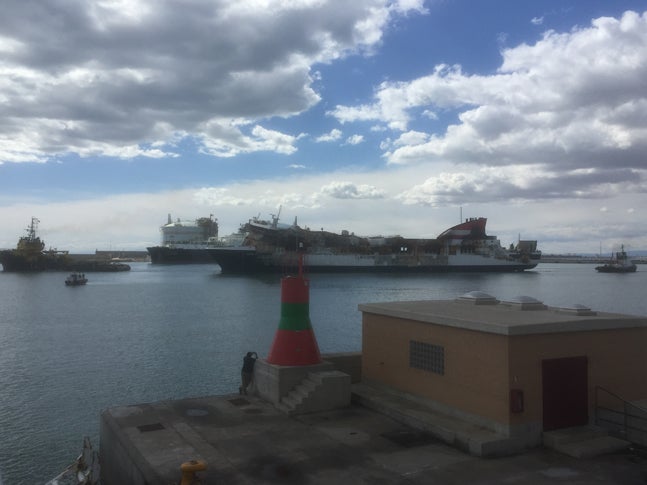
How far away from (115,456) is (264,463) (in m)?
3.11

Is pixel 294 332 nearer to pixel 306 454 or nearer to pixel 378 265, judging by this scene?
pixel 306 454

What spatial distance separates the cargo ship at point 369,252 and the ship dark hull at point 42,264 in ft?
127

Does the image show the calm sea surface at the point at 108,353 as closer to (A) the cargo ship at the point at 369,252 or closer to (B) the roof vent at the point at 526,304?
(B) the roof vent at the point at 526,304

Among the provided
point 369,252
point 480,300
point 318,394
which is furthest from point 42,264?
point 480,300

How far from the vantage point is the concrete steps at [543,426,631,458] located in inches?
297

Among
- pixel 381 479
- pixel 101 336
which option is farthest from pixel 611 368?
pixel 101 336

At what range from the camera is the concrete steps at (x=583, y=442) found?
7547 millimetres

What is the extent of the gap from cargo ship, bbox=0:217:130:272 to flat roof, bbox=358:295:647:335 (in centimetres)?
12986

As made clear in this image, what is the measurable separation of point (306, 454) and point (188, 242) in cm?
16221

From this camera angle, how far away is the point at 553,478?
6777 mm

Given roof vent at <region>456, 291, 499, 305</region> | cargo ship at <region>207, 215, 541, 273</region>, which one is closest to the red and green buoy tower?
roof vent at <region>456, 291, 499, 305</region>

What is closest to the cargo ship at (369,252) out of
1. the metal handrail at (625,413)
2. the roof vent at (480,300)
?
the roof vent at (480,300)

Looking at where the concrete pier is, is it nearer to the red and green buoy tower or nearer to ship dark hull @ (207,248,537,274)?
the red and green buoy tower

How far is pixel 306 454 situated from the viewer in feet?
25.7
